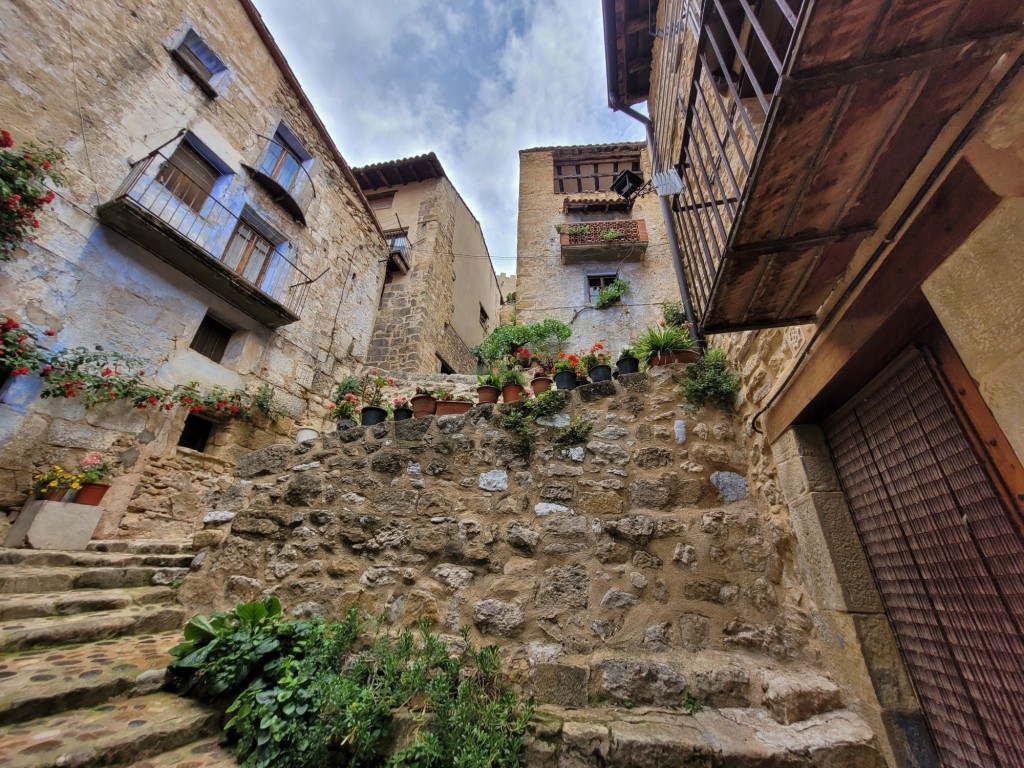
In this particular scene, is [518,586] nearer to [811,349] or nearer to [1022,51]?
[811,349]

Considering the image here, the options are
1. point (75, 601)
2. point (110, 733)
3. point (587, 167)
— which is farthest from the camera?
point (587, 167)

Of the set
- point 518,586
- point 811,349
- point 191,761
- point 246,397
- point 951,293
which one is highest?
point 246,397

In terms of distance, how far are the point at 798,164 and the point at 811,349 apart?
103cm

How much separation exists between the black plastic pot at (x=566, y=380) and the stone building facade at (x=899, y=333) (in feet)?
5.17

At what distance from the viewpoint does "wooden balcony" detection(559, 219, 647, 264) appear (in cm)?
989

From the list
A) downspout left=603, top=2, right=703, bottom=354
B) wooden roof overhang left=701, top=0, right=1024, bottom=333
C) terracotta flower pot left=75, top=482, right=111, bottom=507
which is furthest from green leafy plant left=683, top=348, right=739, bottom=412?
terracotta flower pot left=75, top=482, right=111, bottom=507

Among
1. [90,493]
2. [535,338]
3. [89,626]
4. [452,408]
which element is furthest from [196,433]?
[535,338]

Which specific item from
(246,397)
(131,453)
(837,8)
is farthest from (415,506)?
(246,397)

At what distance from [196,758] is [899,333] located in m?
3.69

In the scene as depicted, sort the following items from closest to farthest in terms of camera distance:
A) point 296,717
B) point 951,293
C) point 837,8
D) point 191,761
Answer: point 837,8
point 951,293
point 191,761
point 296,717

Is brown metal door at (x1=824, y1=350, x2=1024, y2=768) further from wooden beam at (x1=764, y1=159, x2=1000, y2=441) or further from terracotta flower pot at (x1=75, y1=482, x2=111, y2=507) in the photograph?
terracotta flower pot at (x1=75, y1=482, x2=111, y2=507)

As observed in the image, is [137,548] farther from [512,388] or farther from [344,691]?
[512,388]

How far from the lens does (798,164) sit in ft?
4.21

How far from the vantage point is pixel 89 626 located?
8.35ft
